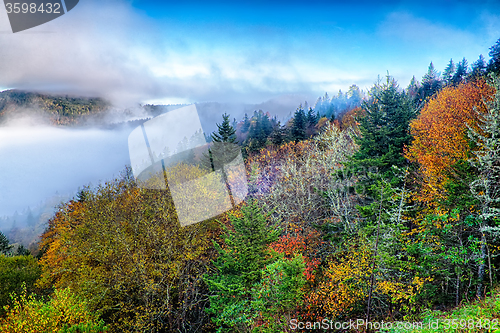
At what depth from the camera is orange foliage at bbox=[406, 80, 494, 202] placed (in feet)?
50.7

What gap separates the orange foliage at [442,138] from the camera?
15.5 meters

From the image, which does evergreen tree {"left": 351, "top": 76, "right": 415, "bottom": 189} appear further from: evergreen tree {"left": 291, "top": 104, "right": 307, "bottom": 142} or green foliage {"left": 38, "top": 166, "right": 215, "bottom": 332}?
evergreen tree {"left": 291, "top": 104, "right": 307, "bottom": 142}

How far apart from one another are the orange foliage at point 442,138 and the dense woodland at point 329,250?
12cm

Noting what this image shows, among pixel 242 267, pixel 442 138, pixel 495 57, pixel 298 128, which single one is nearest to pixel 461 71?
pixel 495 57

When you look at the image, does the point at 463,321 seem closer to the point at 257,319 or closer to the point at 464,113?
the point at 257,319

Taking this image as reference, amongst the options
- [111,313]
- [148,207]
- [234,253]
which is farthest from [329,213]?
[111,313]

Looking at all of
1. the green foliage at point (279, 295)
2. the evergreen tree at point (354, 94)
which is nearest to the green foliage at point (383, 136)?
the green foliage at point (279, 295)

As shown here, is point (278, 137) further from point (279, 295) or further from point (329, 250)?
point (279, 295)

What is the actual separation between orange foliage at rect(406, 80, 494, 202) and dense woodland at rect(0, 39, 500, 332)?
0.40 feet

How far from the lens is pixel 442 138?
1744 cm

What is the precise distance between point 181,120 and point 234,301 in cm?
1068

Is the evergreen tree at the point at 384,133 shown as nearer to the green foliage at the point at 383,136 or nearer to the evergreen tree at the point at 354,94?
the green foliage at the point at 383,136

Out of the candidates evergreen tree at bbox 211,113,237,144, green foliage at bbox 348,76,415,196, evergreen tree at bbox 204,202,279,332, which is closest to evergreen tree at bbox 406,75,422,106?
green foliage at bbox 348,76,415,196

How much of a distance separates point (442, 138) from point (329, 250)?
11.7 metres
